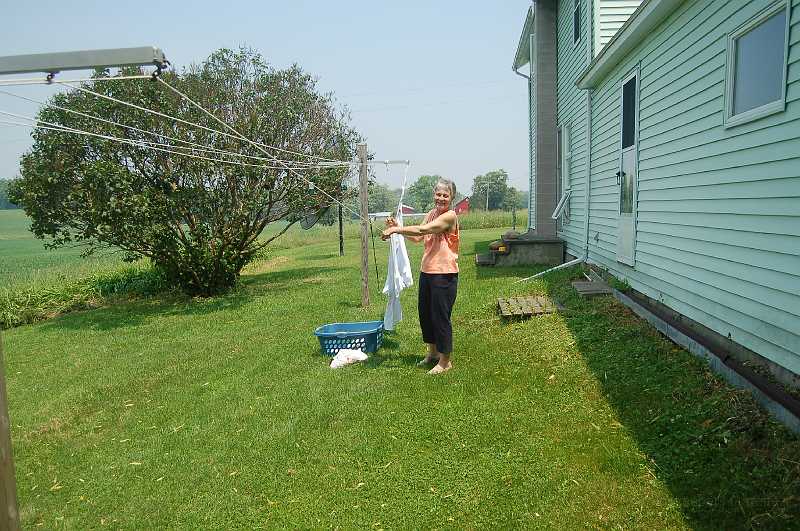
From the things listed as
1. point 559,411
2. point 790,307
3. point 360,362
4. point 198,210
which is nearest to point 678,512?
point 559,411

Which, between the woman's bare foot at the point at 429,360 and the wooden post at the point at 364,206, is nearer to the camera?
the woman's bare foot at the point at 429,360

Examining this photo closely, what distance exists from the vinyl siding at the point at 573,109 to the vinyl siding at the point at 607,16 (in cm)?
24

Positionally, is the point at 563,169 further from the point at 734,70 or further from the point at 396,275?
the point at 734,70

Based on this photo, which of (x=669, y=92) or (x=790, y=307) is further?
(x=669, y=92)

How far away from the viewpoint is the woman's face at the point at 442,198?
5.11 meters

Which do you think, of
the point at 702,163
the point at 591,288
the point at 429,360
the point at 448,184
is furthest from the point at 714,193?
the point at 429,360

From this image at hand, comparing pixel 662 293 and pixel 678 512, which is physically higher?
pixel 662 293

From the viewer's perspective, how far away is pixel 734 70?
4.52 metres

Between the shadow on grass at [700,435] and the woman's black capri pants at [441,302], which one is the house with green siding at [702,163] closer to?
the shadow on grass at [700,435]

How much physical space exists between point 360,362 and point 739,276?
347cm

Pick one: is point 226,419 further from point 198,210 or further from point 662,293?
point 198,210

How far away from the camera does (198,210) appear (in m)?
11.5

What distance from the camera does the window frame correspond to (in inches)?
146

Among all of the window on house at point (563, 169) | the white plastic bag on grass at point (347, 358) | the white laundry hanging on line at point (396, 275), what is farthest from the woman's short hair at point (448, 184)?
the window on house at point (563, 169)
